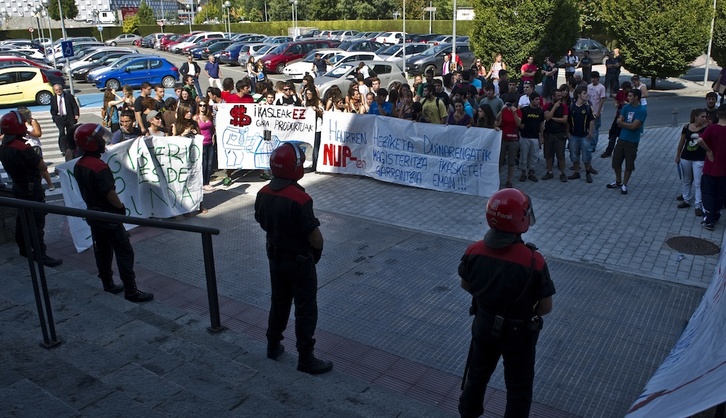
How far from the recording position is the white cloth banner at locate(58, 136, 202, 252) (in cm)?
947

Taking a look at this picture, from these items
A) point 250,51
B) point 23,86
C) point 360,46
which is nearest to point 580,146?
point 23,86

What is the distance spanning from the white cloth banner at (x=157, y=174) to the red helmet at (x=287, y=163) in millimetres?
4956

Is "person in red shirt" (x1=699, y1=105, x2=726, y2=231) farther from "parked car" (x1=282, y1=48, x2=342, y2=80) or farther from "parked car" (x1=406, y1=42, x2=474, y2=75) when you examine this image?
"parked car" (x1=282, y1=48, x2=342, y2=80)

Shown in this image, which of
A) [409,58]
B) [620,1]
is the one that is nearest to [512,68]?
[620,1]

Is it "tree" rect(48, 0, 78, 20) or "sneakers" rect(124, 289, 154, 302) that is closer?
"sneakers" rect(124, 289, 154, 302)

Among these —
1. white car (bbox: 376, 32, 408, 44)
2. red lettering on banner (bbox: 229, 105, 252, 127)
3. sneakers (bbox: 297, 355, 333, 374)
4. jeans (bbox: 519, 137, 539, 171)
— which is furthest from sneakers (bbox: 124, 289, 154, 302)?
white car (bbox: 376, 32, 408, 44)

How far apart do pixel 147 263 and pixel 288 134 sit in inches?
197

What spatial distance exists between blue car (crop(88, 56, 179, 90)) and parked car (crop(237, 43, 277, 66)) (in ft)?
27.8

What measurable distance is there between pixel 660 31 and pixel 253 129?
16.8 meters

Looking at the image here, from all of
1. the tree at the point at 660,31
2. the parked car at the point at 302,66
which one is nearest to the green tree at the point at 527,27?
the tree at the point at 660,31

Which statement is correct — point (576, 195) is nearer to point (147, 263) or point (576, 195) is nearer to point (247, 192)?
point (247, 192)

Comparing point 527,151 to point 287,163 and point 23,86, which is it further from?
point 23,86

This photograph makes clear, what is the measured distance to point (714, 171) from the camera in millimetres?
9016

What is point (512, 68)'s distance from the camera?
23562mm
